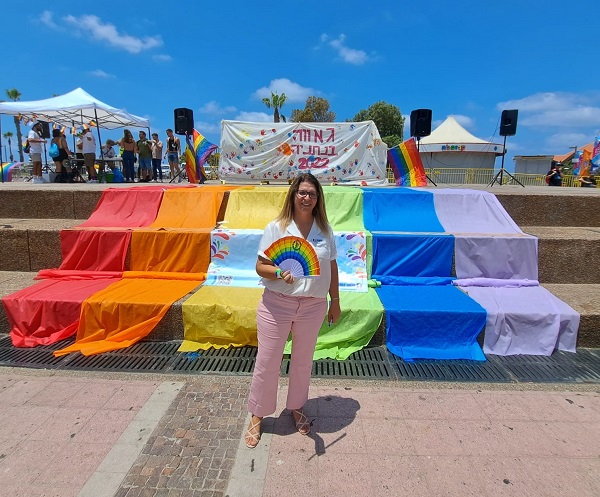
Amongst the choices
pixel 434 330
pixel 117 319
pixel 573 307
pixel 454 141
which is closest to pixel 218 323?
pixel 117 319

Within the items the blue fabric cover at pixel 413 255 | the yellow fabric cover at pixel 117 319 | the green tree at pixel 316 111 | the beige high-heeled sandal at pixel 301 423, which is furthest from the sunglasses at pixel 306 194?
the green tree at pixel 316 111

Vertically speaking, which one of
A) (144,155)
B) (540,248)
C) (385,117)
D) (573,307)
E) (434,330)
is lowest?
(434,330)

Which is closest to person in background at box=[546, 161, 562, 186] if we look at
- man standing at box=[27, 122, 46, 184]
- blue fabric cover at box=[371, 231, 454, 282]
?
blue fabric cover at box=[371, 231, 454, 282]

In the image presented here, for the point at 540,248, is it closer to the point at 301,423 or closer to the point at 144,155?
the point at 301,423

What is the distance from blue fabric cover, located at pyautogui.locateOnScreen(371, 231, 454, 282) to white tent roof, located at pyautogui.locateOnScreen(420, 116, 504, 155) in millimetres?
32551

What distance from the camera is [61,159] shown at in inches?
443

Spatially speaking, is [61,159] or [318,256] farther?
[61,159]

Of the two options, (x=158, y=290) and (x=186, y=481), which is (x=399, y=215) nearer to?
(x=158, y=290)

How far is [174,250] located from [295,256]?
10.0 ft

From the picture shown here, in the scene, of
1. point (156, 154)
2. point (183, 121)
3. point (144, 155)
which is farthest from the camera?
point (156, 154)

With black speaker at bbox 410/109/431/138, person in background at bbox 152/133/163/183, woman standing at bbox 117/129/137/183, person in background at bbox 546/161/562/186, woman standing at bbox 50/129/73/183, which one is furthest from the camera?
person in background at bbox 546/161/562/186

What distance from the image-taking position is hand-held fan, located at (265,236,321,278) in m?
2.30

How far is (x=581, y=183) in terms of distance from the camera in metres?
17.6

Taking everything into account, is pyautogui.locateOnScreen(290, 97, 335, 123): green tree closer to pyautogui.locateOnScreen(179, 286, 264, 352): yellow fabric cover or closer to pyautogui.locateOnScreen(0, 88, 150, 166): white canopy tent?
pyautogui.locateOnScreen(0, 88, 150, 166): white canopy tent
